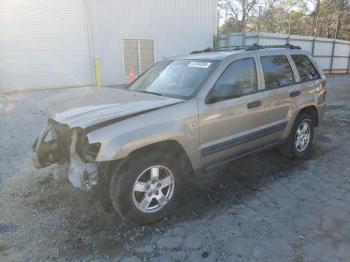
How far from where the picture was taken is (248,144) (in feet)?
13.7

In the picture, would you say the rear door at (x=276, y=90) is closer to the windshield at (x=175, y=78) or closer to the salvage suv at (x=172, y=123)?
the salvage suv at (x=172, y=123)

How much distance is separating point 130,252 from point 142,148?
1.02 meters

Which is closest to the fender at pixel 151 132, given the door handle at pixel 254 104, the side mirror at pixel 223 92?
the side mirror at pixel 223 92

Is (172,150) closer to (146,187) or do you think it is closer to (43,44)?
(146,187)

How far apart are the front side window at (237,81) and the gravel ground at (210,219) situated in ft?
4.20

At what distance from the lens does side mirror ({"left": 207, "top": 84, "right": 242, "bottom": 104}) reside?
11.8 feet

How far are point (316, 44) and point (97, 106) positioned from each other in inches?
878

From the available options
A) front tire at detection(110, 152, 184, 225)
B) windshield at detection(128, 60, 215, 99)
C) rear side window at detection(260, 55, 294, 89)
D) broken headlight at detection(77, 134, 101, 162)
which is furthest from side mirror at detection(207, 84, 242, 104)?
broken headlight at detection(77, 134, 101, 162)

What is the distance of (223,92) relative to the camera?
3727mm

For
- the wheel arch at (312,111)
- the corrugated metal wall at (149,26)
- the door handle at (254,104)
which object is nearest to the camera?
the door handle at (254,104)

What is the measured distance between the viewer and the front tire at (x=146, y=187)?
309cm

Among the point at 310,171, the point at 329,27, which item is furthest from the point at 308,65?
the point at 329,27

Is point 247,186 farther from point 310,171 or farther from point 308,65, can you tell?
point 308,65

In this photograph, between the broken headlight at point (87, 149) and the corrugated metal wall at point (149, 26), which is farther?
the corrugated metal wall at point (149, 26)
